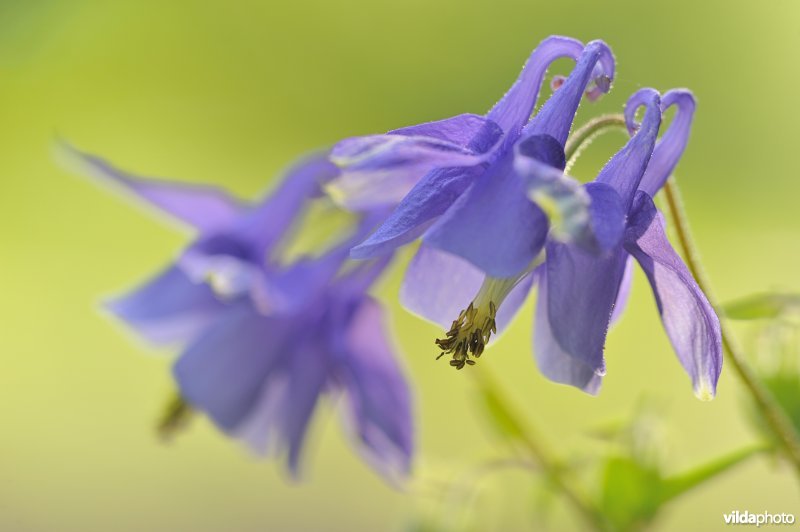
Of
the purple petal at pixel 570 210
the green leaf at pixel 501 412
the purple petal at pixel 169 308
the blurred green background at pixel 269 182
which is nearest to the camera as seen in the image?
the purple petal at pixel 570 210

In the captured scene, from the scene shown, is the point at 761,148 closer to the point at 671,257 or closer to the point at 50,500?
the point at 50,500

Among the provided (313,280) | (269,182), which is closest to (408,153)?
(313,280)

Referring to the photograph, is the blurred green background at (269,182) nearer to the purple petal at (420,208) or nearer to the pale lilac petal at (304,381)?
the pale lilac petal at (304,381)

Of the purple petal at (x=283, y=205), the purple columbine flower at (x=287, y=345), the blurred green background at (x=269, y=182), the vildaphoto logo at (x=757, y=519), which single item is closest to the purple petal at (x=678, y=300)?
the vildaphoto logo at (x=757, y=519)

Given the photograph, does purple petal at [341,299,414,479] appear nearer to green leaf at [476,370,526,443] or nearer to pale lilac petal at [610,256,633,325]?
green leaf at [476,370,526,443]

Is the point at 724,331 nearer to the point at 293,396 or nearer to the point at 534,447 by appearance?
the point at 534,447

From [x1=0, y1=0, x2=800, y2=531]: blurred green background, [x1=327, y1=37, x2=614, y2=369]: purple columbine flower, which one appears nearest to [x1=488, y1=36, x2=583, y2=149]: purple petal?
[x1=327, y1=37, x2=614, y2=369]: purple columbine flower
